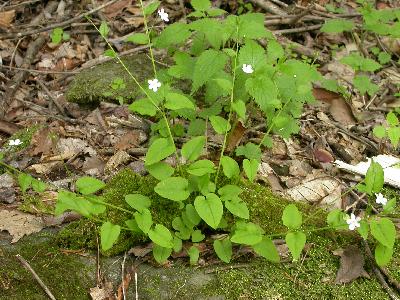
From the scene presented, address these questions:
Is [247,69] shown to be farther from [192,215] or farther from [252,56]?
[192,215]

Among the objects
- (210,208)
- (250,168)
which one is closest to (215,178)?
(250,168)

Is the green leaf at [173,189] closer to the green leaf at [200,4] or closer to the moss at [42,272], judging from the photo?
the moss at [42,272]

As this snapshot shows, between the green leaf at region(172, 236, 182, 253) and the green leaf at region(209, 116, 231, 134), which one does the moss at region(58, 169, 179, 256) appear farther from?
the green leaf at region(209, 116, 231, 134)

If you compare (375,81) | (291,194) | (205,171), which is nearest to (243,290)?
(205,171)

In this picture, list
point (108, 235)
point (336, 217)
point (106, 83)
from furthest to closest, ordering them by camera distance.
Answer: point (106, 83)
point (336, 217)
point (108, 235)

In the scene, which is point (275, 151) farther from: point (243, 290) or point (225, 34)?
point (243, 290)

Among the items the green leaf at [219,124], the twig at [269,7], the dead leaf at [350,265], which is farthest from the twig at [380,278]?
the twig at [269,7]
